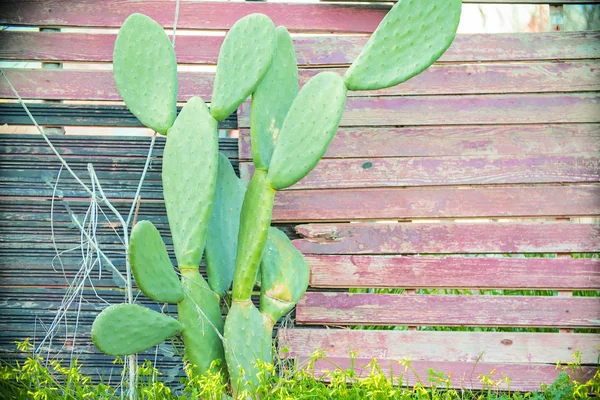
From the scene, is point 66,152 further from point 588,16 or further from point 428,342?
point 588,16

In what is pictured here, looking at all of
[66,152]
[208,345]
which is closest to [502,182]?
[208,345]

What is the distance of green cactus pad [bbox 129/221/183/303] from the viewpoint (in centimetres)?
204

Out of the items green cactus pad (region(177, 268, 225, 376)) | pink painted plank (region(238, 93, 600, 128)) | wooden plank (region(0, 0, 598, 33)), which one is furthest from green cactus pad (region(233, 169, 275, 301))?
wooden plank (region(0, 0, 598, 33))

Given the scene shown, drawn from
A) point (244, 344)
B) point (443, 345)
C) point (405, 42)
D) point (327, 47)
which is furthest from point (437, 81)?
point (244, 344)

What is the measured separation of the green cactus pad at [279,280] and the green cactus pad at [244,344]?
0.32 ft

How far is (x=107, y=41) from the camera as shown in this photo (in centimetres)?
293

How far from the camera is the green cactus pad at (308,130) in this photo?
2279mm

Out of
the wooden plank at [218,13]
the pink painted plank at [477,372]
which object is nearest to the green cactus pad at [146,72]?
the wooden plank at [218,13]

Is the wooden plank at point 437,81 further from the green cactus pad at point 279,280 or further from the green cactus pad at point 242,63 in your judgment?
the green cactus pad at point 279,280

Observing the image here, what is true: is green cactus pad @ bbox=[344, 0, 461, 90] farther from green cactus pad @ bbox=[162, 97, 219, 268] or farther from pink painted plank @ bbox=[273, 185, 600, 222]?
pink painted plank @ bbox=[273, 185, 600, 222]

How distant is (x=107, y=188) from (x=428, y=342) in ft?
5.23

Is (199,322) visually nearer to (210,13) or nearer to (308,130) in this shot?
(308,130)

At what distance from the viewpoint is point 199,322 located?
2340 mm

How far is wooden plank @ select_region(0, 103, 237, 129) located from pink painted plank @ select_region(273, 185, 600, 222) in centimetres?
50
